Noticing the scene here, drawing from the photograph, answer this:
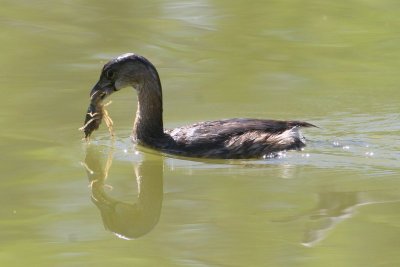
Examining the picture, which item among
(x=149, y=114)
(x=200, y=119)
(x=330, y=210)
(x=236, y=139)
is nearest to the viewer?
(x=330, y=210)

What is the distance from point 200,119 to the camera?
471 inches

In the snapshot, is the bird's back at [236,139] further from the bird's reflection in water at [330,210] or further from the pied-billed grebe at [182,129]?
the bird's reflection in water at [330,210]

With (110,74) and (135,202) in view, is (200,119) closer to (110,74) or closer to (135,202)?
(110,74)

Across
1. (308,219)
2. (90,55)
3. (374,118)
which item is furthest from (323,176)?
(90,55)

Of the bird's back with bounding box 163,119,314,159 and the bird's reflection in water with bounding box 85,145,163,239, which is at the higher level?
the bird's back with bounding box 163,119,314,159

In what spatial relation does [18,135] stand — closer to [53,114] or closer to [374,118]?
[53,114]

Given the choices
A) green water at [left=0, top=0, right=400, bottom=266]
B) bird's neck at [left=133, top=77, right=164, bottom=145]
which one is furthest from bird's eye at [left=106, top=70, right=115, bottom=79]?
green water at [left=0, top=0, right=400, bottom=266]

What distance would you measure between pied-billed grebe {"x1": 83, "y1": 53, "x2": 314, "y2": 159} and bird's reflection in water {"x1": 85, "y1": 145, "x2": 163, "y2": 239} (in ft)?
0.95

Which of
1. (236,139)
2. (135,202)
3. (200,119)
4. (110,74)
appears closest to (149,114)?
(110,74)

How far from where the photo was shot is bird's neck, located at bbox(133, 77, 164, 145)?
11148 millimetres

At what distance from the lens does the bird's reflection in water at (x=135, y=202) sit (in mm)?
8805

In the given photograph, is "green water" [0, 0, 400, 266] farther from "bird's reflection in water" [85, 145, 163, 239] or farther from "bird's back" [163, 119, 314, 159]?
"bird's back" [163, 119, 314, 159]

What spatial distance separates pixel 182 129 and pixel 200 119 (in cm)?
92

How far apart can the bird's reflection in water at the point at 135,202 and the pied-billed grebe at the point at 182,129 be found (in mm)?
290
